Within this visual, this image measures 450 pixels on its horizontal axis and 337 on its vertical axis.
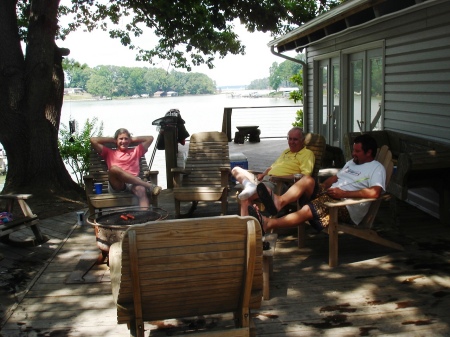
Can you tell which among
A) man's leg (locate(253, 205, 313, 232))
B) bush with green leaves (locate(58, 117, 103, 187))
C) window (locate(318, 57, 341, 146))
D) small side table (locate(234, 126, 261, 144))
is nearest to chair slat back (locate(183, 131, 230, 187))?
man's leg (locate(253, 205, 313, 232))

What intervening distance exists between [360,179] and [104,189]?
325cm

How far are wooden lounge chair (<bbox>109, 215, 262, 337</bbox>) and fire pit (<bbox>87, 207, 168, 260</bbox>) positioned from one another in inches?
62.6

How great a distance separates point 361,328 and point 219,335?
1108mm

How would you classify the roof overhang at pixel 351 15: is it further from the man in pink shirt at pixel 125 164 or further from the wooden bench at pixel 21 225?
the wooden bench at pixel 21 225

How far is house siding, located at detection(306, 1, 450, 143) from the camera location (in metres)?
5.91

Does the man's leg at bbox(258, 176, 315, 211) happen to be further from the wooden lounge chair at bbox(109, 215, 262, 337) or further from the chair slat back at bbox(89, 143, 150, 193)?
the chair slat back at bbox(89, 143, 150, 193)

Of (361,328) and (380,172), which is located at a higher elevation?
(380,172)

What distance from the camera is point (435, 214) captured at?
614 cm

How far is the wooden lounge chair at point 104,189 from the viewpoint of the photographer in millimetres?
5844

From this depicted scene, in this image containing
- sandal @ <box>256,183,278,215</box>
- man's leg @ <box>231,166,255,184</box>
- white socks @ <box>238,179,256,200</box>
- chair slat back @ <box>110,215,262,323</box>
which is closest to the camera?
chair slat back @ <box>110,215,262,323</box>

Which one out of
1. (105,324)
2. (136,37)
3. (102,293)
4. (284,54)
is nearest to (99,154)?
(102,293)

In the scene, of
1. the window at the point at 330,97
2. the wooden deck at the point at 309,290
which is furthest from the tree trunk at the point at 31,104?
the window at the point at 330,97

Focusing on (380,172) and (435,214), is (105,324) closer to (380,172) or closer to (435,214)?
(380,172)

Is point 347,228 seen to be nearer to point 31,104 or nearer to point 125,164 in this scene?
point 125,164
